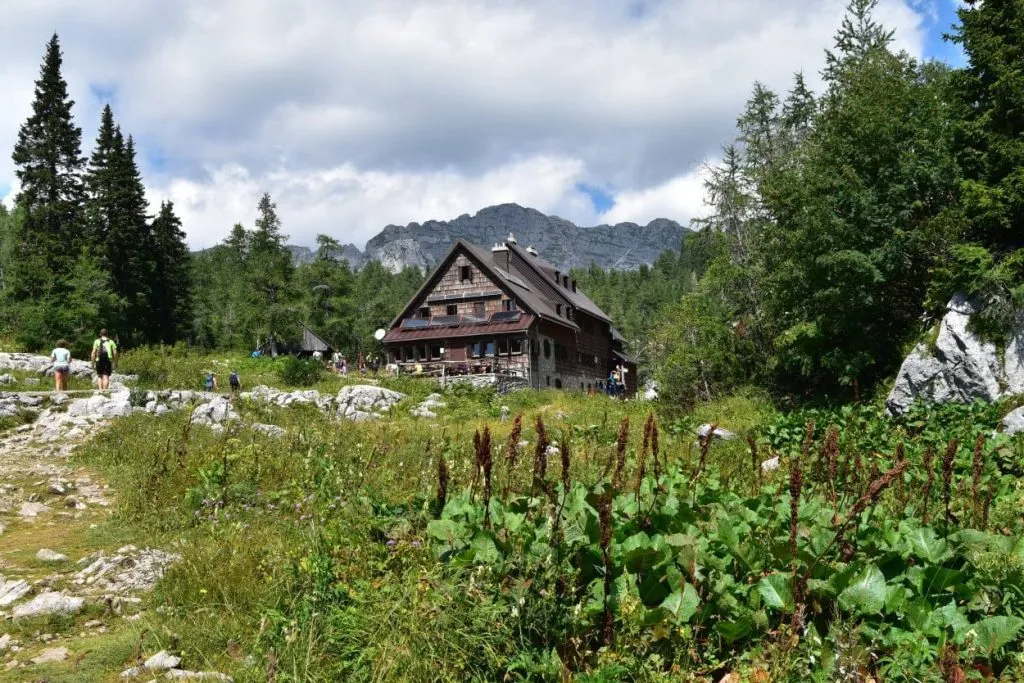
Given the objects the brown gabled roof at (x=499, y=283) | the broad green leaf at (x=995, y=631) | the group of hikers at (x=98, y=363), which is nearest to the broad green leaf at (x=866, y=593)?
the broad green leaf at (x=995, y=631)

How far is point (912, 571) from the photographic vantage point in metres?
3.67

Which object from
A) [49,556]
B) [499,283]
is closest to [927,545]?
[49,556]

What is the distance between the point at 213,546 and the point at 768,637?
14.3 ft

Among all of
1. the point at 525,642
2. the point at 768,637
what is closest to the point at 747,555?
the point at 768,637

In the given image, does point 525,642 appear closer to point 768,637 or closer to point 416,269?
point 768,637

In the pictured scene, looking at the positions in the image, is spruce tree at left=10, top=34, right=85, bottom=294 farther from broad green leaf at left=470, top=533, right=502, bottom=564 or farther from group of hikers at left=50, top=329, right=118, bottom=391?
broad green leaf at left=470, top=533, right=502, bottom=564

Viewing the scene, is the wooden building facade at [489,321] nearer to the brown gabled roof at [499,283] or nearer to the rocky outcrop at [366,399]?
the brown gabled roof at [499,283]

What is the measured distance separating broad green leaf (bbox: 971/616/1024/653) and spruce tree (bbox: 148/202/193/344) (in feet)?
196

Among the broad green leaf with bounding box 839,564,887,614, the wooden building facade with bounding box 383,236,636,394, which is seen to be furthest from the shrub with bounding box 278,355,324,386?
the broad green leaf with bounding box 839,564,887,614

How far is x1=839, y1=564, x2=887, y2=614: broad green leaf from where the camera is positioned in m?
3.42

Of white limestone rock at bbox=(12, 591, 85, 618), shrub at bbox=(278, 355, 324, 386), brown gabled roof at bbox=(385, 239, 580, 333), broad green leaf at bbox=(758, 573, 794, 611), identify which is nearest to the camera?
broad green leaf at bbox=(758, 573, 794, 611)

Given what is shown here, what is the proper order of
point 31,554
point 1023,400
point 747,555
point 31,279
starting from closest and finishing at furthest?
1. point 747,555
2. point 31,554
3. point 1023,400
4. point 31,279

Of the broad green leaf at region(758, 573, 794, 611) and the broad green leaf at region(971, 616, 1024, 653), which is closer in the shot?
the broad green leaf at region(971, 616, 1024, 653)

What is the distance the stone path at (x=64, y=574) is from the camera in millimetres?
4457
